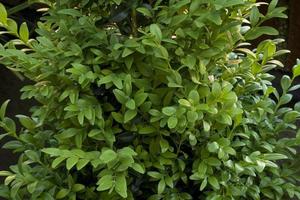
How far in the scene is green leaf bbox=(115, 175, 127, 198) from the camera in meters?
1.45

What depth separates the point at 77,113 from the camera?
152 cm

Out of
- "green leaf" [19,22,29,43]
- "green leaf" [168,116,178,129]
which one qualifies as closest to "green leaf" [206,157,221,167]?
"green leaf" [168,116,178,129]

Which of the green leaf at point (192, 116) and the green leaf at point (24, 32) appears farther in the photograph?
the green leaf at point (24, 32)

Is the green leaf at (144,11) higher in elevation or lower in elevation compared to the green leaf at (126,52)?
higher

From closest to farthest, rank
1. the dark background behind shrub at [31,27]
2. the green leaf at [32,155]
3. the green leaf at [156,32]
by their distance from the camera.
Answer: the green leaf at [156,32] < the green leaf at [32,155] < the dark background behind shrub at [31,27]

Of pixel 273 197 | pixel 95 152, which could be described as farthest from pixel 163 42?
pixel 273 197

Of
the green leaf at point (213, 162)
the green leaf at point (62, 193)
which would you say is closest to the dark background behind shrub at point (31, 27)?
the green leaf at point (62, 193)

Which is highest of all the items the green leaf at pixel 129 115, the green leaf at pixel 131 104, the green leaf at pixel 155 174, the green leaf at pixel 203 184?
the green leaf at pixel 131 104

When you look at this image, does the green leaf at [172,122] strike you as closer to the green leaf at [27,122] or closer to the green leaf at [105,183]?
the green leaf at [105,183]

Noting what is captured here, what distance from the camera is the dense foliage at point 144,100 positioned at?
4.89ft

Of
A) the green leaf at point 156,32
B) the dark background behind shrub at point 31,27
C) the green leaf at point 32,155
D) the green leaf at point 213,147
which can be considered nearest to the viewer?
the green leaf at point 156,32

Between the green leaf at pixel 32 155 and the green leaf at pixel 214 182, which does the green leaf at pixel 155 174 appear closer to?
the green leaf at pixel 214 182

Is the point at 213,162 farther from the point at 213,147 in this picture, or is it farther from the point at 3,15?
the point at 3,15

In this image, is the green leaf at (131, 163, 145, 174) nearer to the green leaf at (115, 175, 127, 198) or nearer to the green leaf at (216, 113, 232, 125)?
the green leaf at (115, 175, 127, 198)
